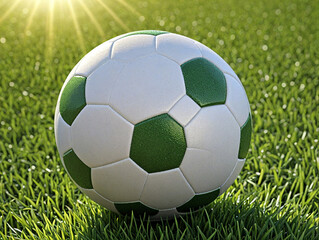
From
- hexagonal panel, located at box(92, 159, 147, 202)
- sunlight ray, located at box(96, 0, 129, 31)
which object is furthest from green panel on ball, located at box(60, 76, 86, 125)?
sunlight ray, located at box(96, 0, 129, 31)

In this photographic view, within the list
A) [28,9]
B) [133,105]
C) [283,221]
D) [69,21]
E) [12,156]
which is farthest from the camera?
[28,9]

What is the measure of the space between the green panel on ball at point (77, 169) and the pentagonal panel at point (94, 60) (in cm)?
42

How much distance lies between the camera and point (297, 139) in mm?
3529

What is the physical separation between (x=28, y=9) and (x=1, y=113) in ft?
21.1

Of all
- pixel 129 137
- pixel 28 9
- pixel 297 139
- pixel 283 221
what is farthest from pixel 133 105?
pixel 28 9

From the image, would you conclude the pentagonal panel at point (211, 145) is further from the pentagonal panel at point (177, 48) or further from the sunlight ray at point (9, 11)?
the sunlight ray at point (9, 11)

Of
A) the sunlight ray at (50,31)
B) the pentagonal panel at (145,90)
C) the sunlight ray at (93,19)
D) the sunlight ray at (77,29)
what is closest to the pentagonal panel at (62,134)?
the pentagonal panel at (145,90)

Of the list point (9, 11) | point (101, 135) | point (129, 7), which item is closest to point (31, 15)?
point (9, 11)

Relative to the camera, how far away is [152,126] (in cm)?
202

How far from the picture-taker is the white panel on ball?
2.07 meters

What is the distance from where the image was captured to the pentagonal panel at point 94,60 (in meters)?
2.23

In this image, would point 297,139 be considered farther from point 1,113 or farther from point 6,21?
point 6,21

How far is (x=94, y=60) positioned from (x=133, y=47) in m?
0.22

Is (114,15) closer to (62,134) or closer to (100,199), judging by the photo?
(62,134)
